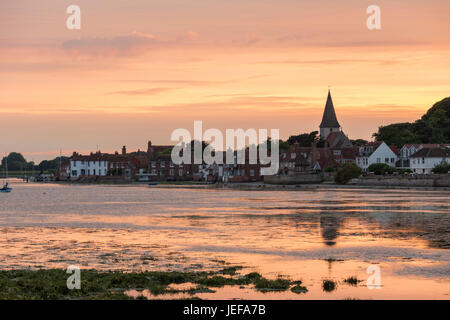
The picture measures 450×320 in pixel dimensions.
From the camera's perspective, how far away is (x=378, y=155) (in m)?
176

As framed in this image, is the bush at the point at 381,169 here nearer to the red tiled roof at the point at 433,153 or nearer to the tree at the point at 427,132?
the red tiled roof at the point at 433,153

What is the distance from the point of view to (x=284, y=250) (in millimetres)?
33688

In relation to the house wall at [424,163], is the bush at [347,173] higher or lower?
lower

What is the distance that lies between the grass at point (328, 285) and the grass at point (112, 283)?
817 millimetres

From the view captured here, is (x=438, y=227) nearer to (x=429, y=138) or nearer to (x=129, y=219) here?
(x=129, y=219)

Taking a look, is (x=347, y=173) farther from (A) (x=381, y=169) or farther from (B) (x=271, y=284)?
(B) (x=271, y=284)

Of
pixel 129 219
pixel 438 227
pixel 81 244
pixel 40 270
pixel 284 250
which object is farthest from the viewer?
pixel 129 219

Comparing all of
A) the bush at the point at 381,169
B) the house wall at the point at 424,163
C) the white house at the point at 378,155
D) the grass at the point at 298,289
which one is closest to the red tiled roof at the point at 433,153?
the house wall at the point at 424,163

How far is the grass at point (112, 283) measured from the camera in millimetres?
21562

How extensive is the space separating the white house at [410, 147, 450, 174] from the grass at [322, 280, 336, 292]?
138 meters

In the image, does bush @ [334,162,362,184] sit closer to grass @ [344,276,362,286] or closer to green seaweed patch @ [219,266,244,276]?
green seaweed patch @ [219,266,244,276]

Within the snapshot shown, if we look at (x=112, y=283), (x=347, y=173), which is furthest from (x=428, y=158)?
(x=112, y=283)
